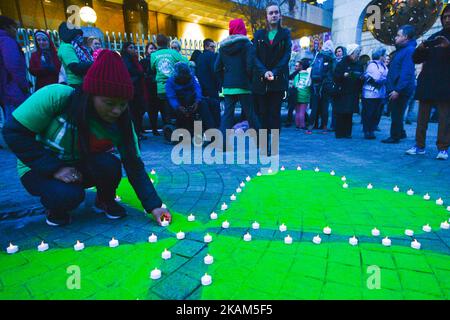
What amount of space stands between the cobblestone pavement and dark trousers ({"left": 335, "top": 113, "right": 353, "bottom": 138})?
39 centimetres

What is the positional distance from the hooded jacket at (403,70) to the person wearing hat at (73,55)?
6001mm

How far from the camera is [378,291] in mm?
1809

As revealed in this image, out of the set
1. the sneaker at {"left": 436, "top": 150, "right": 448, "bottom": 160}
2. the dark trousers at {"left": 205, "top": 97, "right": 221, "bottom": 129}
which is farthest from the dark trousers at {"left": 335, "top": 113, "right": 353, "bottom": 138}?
the dark trousers at {"left": 205, "top": 97, "right": 221, "bottom": 129}

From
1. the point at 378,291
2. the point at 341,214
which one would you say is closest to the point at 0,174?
the point at 341,214

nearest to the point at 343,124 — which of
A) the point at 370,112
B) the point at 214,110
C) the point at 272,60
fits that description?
the point at 370,112

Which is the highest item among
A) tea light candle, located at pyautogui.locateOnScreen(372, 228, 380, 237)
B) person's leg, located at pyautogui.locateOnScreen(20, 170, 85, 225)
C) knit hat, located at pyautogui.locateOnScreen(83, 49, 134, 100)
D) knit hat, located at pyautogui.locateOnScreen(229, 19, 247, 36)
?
knit hat, located at pyautogui.locateOnScreen(229, 19, 247, 36)

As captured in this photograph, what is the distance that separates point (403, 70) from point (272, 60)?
9.51ft

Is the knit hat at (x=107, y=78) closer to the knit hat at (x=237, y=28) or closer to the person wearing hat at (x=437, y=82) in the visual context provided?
the knit hat at (x=237, y=28)

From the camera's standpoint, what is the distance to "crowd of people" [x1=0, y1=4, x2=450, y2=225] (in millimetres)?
2346

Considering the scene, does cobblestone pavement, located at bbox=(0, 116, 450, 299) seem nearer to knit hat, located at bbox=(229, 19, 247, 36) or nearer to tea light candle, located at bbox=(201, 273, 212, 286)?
tea light candle, located at bbox=(201, 273, 212, 286)

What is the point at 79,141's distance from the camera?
249cm

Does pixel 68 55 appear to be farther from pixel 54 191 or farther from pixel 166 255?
pixel 166 255

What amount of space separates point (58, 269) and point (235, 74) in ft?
14.0

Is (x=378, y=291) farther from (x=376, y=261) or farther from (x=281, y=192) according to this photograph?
(x=281, y=192)
